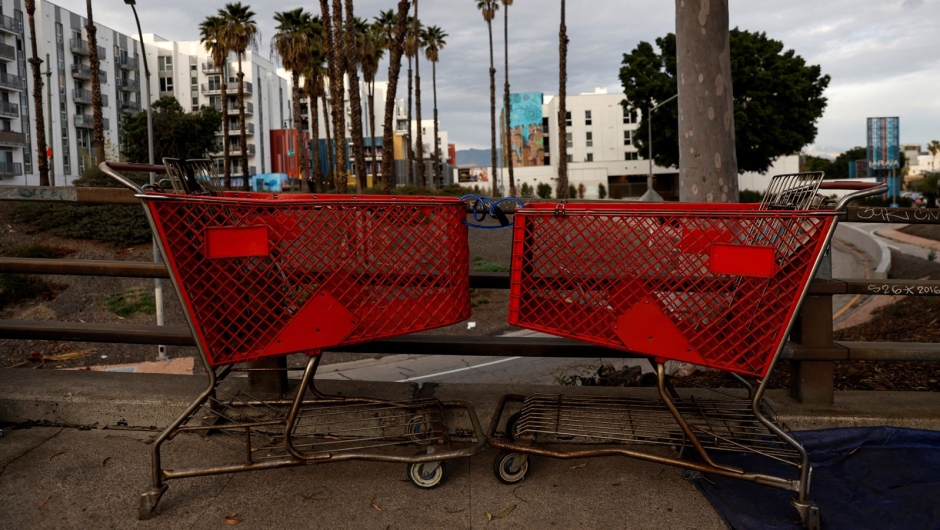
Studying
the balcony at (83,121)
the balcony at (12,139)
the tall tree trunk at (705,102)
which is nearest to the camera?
the tall tree trunk at (705,102)

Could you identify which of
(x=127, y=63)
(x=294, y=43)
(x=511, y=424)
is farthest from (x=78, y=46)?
(x=511, y=424)

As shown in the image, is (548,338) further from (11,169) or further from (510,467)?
(11,169)

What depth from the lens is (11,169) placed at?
191 feet

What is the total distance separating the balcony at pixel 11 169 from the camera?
56938 millimetres

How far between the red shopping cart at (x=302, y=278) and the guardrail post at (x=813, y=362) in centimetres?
179

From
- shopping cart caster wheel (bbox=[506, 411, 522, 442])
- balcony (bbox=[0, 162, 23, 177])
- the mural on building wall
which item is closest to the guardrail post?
shopping cart caster wheel (bbox=[506, 411, 522, 442])

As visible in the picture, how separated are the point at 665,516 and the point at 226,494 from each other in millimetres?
1881

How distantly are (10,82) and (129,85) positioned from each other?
742 inches

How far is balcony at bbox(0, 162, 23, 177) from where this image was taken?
56.9 meters

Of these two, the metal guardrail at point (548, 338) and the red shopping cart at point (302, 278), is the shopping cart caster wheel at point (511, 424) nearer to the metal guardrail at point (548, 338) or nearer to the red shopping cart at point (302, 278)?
the red shopping cart at point (302, 278)

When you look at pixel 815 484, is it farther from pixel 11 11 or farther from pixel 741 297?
pixel 11 11

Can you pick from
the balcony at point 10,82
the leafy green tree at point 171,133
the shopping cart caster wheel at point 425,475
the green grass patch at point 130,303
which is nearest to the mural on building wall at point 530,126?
the leafy green tree at point 171,133

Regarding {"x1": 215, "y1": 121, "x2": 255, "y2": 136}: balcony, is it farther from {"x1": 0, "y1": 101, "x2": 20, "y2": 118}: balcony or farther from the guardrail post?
the guardrail post

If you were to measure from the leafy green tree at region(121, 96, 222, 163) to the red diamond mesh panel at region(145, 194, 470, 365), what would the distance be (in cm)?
5977
